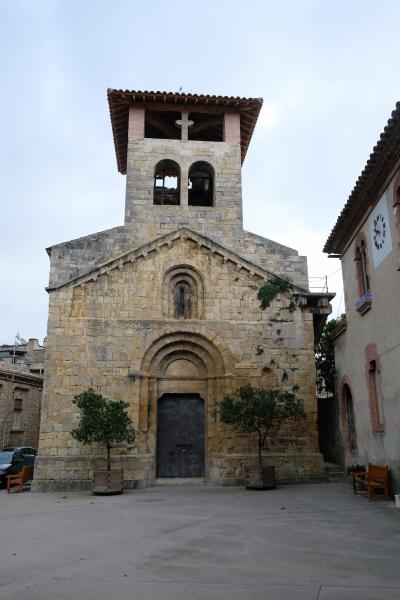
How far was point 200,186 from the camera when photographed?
857 inches

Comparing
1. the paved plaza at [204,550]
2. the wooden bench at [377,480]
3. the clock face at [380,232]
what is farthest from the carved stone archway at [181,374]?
the clock face at [380,232]

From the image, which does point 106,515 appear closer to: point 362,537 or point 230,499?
point 230,499

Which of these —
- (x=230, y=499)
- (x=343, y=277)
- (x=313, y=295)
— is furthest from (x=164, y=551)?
(x=313, y=295)

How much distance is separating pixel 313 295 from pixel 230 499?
7.94m

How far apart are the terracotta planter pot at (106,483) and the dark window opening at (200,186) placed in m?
11.8

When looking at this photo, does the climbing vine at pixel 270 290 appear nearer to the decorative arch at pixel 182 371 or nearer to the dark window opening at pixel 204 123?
the decorative arch at pixel 182 371

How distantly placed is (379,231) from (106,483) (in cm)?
1014

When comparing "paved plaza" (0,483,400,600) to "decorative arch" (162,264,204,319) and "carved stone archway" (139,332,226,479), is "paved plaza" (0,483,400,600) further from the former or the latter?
"decorative arch" (162,264,204,319)

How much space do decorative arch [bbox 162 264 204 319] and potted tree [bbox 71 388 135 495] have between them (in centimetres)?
427

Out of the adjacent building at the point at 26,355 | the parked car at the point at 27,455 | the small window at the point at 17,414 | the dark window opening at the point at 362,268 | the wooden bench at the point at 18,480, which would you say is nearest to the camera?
the dark window opening at the point at 362,268

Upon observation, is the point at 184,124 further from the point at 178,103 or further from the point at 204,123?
the point at 204,123

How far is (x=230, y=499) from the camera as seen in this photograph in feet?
42.3

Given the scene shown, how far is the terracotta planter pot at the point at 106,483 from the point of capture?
14366mm

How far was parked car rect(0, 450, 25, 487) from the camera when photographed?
17.8 meters
